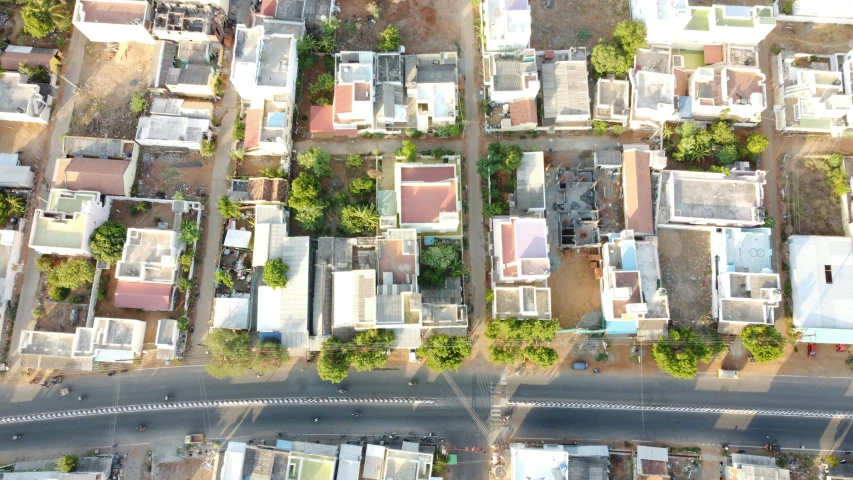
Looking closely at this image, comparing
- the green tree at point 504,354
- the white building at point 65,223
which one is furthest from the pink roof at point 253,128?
the green tree at point 504,354

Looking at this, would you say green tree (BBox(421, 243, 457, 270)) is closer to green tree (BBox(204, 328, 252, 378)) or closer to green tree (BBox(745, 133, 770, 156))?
green tree (BBox(204, 328, 252, 378))

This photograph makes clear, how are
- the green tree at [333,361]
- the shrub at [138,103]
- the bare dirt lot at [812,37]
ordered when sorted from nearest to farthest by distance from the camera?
1. the green tree at [333,361]
2. the shrub at [138,103]
3. the bare dirt lot at [812,37]

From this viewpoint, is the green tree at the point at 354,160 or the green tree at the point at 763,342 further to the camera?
the green tree at the point at 354,160

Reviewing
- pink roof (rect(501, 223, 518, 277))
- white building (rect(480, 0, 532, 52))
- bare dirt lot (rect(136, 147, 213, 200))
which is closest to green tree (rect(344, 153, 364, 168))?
bare dirt lot (rect(136, 147, 213, 200))

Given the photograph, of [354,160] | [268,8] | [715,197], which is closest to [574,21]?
[715,197]

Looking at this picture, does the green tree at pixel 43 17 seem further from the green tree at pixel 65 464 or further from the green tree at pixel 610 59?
the green tree at pixel 610 59

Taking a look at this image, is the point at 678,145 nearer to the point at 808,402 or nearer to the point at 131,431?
the point at 808,402
